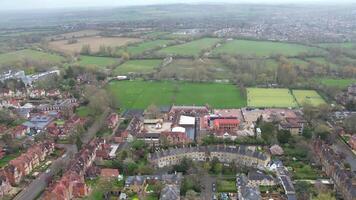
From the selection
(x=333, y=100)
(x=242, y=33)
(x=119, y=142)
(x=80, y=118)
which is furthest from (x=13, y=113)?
(x=242, y=33)

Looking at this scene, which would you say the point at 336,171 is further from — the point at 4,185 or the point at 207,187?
the point at 4,185

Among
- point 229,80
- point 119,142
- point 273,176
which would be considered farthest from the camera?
point 229,80

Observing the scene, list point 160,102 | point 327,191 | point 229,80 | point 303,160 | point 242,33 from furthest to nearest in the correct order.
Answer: point 242,33, point 229,80, point 160,102, point 303,160, point 327,191

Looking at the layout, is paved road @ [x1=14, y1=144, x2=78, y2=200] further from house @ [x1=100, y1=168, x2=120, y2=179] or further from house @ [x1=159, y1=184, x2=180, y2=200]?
house @ [x1=159, y1=184, x2=180, y2=200]

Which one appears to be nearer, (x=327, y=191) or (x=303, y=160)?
(x=327, y=191)

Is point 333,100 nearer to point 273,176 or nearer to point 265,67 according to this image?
point 265,67

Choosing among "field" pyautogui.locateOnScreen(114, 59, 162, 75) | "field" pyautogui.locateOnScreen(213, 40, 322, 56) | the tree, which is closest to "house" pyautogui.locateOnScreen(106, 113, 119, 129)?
the tree
